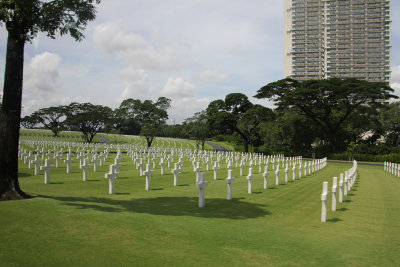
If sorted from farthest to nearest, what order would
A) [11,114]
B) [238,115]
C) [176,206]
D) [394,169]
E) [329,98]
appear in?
[238,115]
[329,98]
[394,169]
[176,206]
[11,114]

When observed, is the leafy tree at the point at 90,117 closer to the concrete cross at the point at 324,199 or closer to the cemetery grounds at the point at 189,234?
the cemetery grounds at the point at 189,234

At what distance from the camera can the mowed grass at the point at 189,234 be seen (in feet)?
15.3

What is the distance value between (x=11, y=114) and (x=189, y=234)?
616 centimetres

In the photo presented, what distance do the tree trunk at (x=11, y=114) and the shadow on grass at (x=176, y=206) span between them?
1.00m

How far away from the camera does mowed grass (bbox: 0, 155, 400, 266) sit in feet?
15.3

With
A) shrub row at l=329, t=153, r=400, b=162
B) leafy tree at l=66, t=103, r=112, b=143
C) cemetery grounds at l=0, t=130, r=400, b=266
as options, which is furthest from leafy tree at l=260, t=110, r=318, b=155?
cemetery grounds at l=0, t=130, r=400, b=266

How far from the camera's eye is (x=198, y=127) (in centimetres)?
5938

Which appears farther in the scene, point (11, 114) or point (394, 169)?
point (394, 169)

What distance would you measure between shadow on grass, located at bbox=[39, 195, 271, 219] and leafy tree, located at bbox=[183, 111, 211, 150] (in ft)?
160

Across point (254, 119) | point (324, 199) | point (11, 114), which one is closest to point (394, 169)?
point (324, 199)

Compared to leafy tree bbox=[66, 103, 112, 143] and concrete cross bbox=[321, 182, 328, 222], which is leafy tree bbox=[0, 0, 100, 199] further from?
leafy tree bbox=[66, 103, 112, 143]

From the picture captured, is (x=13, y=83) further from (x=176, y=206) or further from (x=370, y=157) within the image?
(x=370, y=157)

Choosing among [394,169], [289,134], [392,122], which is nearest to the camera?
[394,169]

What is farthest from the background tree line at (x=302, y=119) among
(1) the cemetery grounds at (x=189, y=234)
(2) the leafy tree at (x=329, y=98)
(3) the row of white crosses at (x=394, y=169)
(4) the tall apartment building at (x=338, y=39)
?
(4) the tall apartment building at (x=338, y=39)
